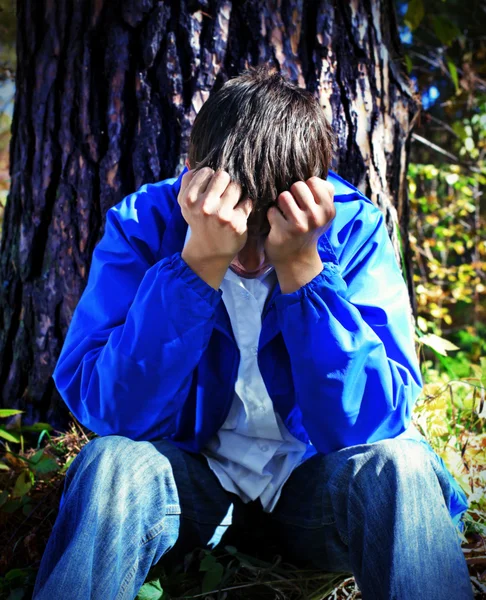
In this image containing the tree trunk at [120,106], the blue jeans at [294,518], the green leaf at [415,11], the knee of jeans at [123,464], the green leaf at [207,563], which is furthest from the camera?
the green leaf at [415,11]

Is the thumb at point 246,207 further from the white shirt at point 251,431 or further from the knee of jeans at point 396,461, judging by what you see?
the knee of jeans at point 396,461

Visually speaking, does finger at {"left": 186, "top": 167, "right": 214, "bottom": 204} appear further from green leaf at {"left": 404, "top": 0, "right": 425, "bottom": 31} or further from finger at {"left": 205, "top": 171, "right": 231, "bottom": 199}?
green leaf at {"left": 404, "top": 0, "right": 425, "bottom": 31}

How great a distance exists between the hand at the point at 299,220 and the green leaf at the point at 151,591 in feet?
2.92

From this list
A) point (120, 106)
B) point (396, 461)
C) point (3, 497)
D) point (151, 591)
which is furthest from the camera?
point (120, 106)

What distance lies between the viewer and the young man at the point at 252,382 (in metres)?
1.44

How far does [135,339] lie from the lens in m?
1.55

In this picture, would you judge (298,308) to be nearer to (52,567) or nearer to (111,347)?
(111,347)

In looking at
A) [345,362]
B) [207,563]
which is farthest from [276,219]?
[207,563]

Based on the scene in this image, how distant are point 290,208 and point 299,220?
0.04 metres

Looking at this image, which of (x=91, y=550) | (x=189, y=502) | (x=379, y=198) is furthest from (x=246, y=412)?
(x=379, y=198)

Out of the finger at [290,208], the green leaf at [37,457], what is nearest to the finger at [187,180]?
the finger at [290,208]

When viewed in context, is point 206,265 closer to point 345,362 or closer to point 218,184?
point 218,184

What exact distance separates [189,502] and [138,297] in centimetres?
56

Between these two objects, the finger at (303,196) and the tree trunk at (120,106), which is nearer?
the finger at (303,196)
